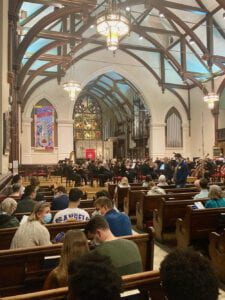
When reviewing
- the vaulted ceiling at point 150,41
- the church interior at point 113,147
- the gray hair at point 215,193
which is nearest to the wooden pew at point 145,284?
the church interior at point 113,147

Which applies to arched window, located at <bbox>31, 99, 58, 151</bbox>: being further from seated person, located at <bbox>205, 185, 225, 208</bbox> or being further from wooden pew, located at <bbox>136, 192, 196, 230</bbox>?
seated person, located at <bbox>205, 185, 225, 208</bbox>

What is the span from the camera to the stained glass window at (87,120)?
947 inches

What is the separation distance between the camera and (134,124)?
2228cm

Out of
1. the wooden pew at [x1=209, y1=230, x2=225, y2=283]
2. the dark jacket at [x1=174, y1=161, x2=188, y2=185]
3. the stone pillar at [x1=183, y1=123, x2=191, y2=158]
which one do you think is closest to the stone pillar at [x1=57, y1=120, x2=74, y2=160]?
the stone pillar at [x1=183, y1=123, x2=191, y2=158]

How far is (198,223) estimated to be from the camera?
398 cm

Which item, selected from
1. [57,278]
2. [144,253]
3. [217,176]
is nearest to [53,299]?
[57,278]

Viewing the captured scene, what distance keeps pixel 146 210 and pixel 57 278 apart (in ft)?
12.8

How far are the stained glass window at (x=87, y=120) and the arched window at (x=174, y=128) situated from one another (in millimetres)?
7195

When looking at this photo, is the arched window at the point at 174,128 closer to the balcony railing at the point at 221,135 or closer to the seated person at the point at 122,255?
the balcony railing at the point at 221,135

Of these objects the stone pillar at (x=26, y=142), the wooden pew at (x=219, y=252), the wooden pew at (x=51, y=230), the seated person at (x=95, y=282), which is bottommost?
the wooden pew at (x=219, y=252)

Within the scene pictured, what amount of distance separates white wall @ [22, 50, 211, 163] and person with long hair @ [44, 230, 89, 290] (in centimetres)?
1551

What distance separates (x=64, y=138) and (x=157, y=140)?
18.6 ft

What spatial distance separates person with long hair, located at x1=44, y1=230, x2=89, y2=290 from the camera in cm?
183

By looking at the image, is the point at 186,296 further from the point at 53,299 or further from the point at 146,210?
the point at 146,210
